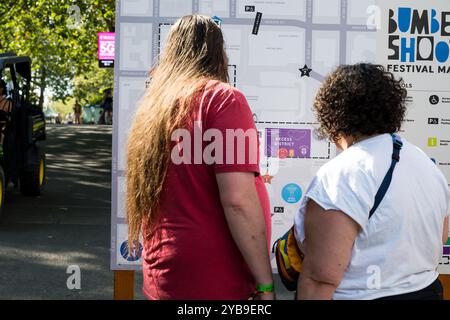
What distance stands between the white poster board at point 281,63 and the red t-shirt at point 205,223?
143 cm

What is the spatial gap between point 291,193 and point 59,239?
14.4ft

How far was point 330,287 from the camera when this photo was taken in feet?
6.84

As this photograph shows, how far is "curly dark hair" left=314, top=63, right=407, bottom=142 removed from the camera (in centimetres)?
219

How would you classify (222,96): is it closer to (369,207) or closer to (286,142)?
(369,207)

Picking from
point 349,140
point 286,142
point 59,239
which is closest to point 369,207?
point 349,140

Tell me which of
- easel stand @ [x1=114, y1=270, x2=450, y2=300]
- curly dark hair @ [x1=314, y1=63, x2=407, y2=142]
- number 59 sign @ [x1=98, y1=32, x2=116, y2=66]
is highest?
number 59 sign @ [x1=98, y1=32, x2=116, y2=66]

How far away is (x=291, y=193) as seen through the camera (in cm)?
381

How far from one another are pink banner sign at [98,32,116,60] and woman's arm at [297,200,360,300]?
16566 millimetres

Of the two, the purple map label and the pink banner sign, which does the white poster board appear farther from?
the pink banner sign

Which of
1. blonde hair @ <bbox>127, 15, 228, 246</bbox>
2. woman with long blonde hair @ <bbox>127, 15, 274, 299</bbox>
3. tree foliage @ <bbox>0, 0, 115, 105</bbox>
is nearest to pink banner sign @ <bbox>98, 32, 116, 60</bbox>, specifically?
tree foliage @ <bbox>0, 0, 115, 105</bbox>

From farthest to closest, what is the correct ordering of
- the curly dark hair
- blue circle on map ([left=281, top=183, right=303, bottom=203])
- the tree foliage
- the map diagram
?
the tree foliage
blue circle on map ([left=281, top=183, right=303, bottom=203])
the map diagram
the curly dark hair

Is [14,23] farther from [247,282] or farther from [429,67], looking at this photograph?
[247,282]

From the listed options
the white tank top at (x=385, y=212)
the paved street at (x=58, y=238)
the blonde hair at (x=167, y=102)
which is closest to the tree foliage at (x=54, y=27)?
the paved street at (x=58, y=238)
